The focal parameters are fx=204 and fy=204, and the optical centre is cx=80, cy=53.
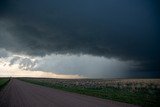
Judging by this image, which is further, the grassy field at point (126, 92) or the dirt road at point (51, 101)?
the grassy field at point (126, 92)

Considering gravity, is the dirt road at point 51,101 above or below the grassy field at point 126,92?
below

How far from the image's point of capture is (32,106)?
15672 millimetres

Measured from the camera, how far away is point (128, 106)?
17.1 meters

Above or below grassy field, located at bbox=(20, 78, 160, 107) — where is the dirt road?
below

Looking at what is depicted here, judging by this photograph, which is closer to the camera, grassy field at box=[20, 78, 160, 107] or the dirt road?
the dirt road

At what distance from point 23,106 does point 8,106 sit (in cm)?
111

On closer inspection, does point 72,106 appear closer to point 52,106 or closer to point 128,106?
point 52,106

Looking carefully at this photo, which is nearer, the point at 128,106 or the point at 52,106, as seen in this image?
the point at 52,106

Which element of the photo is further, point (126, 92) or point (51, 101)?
point (126, 92)

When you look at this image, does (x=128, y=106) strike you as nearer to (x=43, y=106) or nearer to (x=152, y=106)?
(x=152, y=106)

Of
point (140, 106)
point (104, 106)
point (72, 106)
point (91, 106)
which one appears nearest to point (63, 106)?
point (72, 106)

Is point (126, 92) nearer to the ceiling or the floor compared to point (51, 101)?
nearer to the ceiling

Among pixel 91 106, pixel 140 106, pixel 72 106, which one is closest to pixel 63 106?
pixel 72 106

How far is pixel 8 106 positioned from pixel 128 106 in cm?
963
